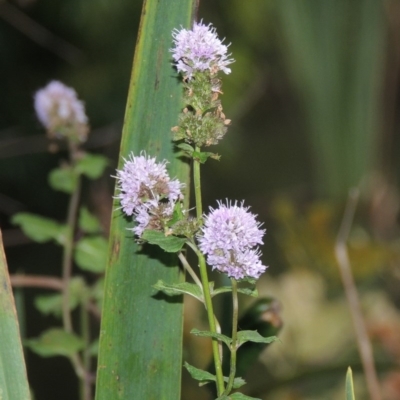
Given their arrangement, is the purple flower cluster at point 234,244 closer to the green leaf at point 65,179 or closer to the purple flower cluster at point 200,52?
the purple flower cluster at point 200,52

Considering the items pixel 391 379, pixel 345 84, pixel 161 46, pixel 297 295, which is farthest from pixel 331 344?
pixel 161 46

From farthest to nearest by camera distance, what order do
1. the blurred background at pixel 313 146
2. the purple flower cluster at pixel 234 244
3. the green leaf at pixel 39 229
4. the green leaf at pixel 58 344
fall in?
the blurred background at pixel 313 146
the green leaf at pixel 39 229
the green leaf at pixel 58 344
the purple flower cluster at pixel 234 244

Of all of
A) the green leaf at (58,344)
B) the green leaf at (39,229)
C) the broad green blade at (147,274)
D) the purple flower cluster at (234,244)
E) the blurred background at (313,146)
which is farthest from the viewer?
the blurred background at (313,146)

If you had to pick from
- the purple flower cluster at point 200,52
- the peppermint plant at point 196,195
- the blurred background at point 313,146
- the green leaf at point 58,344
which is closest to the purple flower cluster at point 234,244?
the peppermint plant at point 196,195

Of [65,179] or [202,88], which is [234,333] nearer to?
[202,88]

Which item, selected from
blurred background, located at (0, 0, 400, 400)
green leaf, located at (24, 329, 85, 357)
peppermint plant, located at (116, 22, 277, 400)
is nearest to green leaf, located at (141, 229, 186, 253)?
peppermint plant, located at (116, 22, 277, 400)

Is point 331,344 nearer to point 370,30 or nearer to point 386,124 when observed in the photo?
point 370,30

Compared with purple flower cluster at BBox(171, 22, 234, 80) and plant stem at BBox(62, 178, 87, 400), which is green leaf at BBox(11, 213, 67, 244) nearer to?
plant stem at BBox(62, 178, 87, 400)
